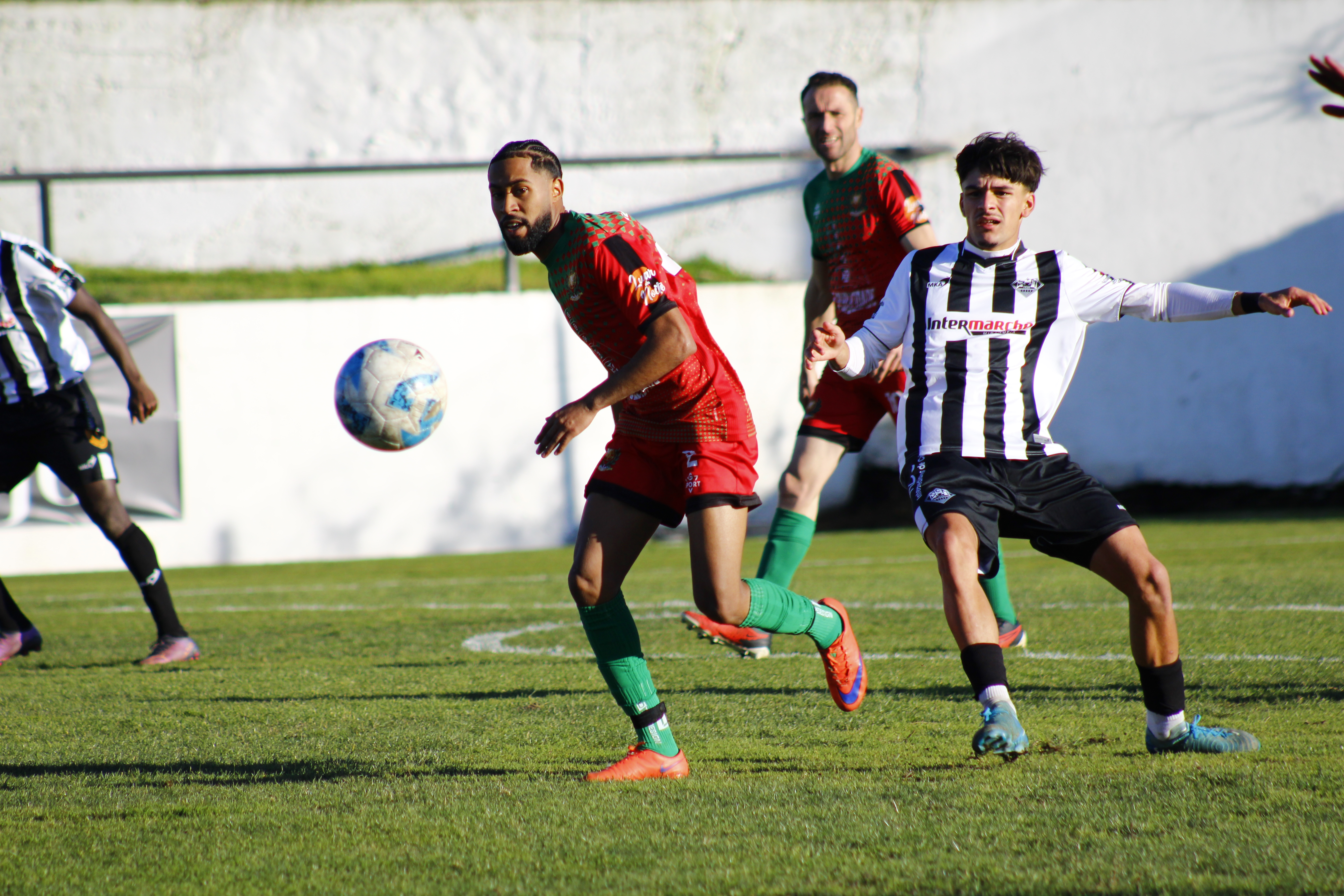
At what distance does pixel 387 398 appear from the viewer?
4621 mm

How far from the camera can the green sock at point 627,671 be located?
11.9 feet

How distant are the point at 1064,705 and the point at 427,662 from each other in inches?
112

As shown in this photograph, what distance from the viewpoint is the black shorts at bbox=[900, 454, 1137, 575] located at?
3508 millimetres

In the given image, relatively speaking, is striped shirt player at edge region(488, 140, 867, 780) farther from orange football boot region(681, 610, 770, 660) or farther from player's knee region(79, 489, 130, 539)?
player's knee region(79, 489, 130, 539)

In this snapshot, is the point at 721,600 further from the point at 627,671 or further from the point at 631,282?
the point at 631,282

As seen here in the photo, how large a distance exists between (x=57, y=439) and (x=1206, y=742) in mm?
5085

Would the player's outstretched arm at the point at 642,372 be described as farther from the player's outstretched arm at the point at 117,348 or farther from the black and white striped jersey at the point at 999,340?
the player's outstretched arm at the point at 117,348

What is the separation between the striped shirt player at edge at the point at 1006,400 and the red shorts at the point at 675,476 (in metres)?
0.40

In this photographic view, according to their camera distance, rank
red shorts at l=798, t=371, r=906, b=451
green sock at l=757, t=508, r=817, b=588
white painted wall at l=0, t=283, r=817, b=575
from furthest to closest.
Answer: white painted wall at l=0, t=283, r=817, b=575 → red shorts at l=798, t=371, r=906, b=451 → green sock at l=757, t=508, r=817, b=588

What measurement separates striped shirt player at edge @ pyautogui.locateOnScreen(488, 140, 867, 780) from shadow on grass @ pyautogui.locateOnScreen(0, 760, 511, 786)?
1.65ft

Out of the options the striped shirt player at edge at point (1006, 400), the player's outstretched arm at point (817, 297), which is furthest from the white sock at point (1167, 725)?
the player's outstretched arm at point (817, 297)

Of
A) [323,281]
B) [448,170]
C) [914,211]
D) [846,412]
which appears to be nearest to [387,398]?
[846,412]

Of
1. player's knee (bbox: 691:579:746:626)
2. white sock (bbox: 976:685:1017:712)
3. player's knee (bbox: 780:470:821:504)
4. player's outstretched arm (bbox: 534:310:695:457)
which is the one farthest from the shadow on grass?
player's knee (bbox: 780:470:821:504)

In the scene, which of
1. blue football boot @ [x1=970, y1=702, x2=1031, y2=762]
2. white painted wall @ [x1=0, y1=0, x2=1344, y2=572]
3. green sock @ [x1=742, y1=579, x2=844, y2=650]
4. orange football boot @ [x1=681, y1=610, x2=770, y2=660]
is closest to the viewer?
blue football boot @ [x1=970, y1=702, x2=1031, y2=762]
